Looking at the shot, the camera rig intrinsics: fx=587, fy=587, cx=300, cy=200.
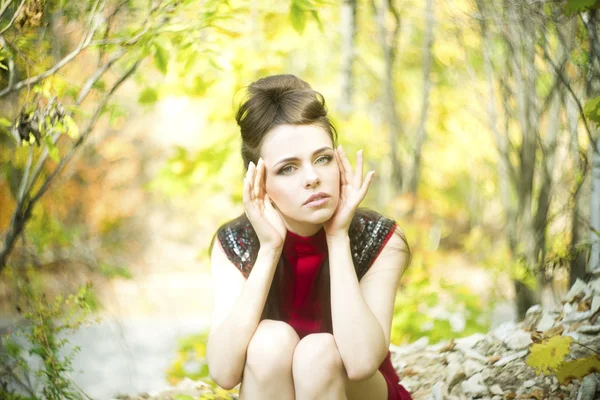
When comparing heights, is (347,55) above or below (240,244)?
above

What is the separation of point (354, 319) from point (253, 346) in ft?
0.99

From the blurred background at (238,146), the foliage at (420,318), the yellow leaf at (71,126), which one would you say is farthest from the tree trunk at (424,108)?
the yellow leaf at (71,126)

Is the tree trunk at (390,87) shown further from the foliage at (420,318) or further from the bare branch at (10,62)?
the bare branch at (10,62)

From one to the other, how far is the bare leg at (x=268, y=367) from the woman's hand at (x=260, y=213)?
27 cm

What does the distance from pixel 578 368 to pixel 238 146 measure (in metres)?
2.30

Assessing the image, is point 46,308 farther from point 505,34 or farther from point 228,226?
point 505,34

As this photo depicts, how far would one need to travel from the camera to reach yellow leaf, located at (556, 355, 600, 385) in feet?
5.94

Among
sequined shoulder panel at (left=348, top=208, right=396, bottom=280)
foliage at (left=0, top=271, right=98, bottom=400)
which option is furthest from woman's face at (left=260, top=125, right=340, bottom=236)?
foliage at (left=0, top=271, right=98, bottom=400)

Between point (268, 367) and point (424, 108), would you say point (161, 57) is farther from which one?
point (424, 108)

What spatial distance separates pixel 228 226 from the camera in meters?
2.05

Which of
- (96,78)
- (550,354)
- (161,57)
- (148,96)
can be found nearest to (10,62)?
(96,78)

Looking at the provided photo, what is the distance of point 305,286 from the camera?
1999 millimetres

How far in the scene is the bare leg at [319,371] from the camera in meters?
1.63

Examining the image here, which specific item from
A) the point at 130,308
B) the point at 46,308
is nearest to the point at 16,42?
the point at 46,308
